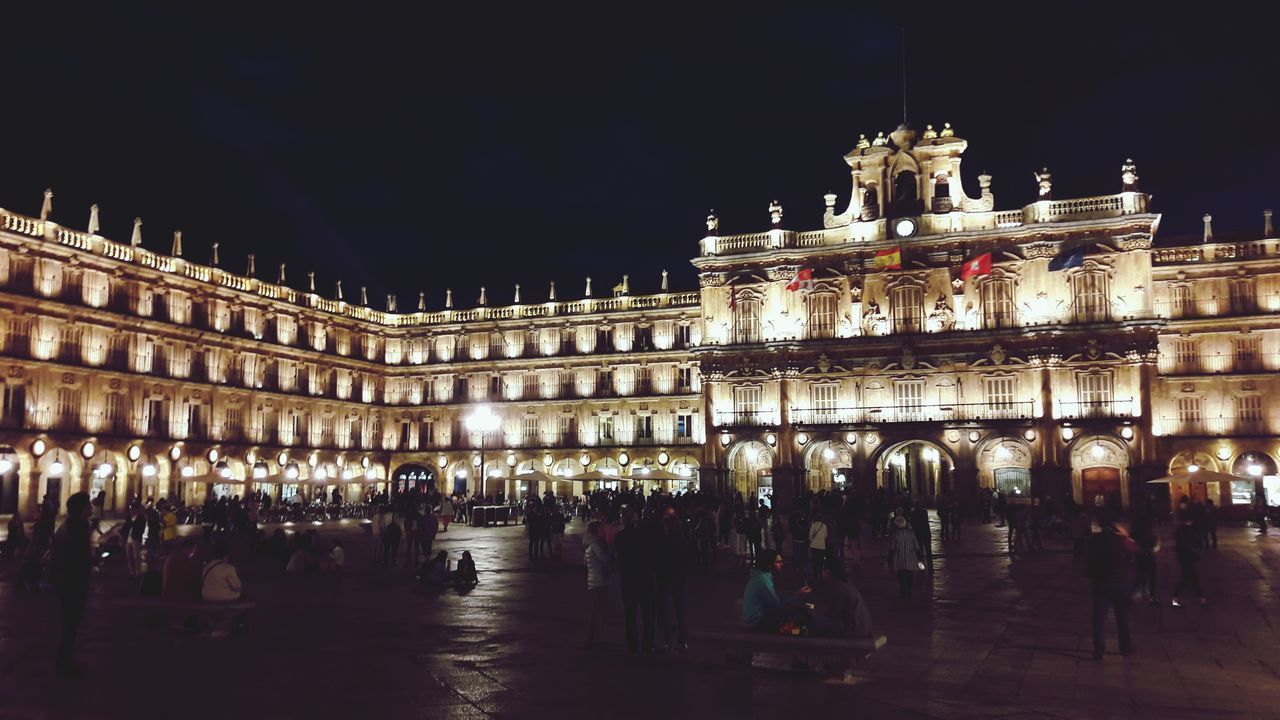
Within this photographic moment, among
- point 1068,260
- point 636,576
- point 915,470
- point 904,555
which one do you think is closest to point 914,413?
point 915,470

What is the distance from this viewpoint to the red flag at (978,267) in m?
48.2

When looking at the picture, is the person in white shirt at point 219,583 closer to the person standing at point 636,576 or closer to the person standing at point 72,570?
the person standing at point 72,570

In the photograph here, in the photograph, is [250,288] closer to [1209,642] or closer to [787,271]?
[787,271]

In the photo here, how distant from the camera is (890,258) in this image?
50.5 metres

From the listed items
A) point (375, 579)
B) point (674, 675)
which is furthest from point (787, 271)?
point (674, 675)

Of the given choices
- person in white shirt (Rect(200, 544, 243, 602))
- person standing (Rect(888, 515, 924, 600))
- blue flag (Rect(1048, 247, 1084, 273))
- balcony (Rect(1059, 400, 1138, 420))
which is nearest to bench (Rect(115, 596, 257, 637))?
person in white shirt (Rect(200, 544, 243, 602))

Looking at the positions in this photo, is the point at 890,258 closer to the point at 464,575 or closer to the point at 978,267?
the point at 978,267

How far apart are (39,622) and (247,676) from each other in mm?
5611

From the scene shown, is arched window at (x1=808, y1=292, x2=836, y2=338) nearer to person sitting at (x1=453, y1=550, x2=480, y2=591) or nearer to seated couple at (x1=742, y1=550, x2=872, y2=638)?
person sitting at (x1=453, y1=550, x2=480, y2=591)

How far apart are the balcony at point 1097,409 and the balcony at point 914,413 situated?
4.93 ft

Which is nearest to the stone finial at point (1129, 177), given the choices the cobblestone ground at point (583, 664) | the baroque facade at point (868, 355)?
the baroque facade at point (868, 355)

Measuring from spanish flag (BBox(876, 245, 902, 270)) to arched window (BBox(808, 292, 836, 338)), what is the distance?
3.07 m

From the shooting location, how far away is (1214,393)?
1970 inches

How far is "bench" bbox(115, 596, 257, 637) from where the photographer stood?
44.0 feet
